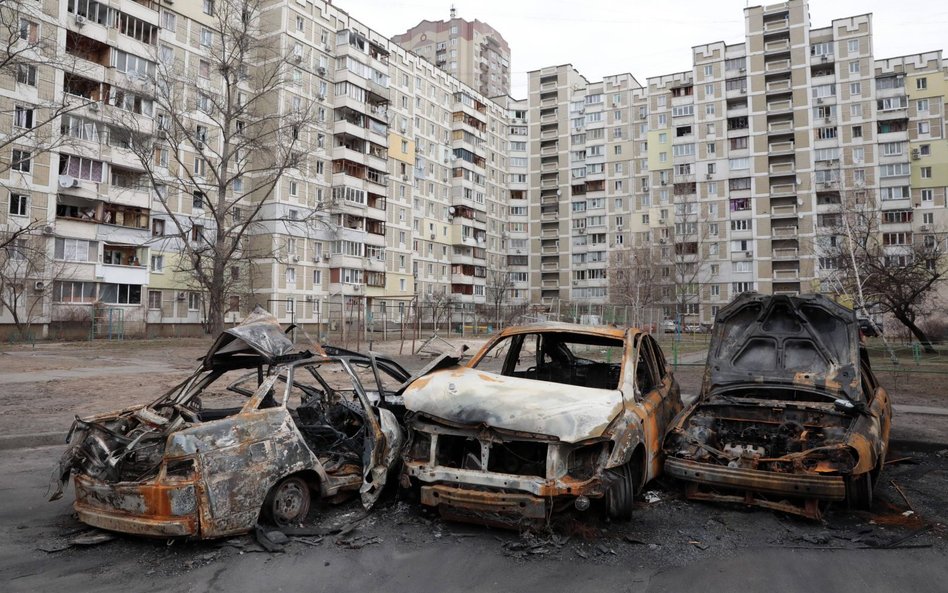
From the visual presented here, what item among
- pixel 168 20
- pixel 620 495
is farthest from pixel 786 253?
pixel 620 495

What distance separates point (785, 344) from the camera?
7.41 m

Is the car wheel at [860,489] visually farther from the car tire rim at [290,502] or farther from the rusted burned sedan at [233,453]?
the car tire rim at [290,502]

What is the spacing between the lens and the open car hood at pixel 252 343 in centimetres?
526

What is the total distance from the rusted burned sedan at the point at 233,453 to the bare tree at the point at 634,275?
5418 centimetres

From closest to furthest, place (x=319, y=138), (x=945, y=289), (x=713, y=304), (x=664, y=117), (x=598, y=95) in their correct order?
(x=945, y=289)
(x=319, y=138)
(x=713, y=304)
(x=664, y=117)
(x=598, y=95)

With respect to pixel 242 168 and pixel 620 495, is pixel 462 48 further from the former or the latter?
pixel 620 495

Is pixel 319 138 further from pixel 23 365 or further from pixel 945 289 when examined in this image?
pixel 945 289

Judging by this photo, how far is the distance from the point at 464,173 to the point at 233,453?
7027 centimetres

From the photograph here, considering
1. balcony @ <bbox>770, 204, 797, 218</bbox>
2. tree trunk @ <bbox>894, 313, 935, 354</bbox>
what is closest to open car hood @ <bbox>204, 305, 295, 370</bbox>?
tree trunk @ <bbox>894, 313, 935, 354</bbox>

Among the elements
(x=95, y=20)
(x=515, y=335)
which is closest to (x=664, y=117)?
(x=95, y=20)

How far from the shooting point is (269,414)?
470cm

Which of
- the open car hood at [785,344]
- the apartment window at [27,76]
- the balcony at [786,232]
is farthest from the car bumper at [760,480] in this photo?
the balcony at [786,232]

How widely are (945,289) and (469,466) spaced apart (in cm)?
5575

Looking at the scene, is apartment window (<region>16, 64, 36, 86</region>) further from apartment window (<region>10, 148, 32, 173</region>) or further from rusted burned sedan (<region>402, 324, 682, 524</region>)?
rusted burned sedan (<region>402, 324, 682, 524</region>)
